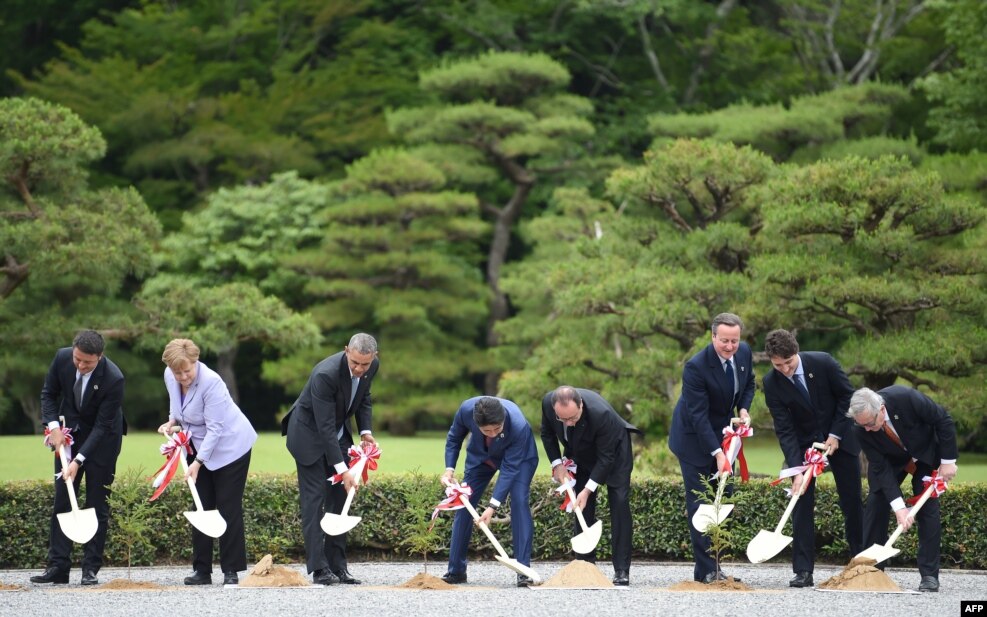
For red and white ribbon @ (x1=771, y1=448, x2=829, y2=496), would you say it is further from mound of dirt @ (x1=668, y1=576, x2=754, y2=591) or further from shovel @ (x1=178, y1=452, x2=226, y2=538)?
shovel @ (x1=178, y1=452, x2=226, y2=538)

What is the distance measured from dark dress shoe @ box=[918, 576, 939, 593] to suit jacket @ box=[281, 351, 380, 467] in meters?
3.27

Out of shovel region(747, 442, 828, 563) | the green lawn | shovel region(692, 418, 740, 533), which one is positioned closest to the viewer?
shovel region(692, 418, 740, 533)

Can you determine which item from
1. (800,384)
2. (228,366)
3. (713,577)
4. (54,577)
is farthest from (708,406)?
(228,366)

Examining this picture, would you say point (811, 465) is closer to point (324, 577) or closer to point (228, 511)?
point (324, 577)

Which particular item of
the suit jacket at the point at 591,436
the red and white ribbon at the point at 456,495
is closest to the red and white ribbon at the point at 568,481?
the suit jacket at the point at 591,436

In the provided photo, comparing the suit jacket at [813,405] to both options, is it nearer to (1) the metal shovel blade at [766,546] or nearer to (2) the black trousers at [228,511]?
(1) the metal shovel blade at [766,546]

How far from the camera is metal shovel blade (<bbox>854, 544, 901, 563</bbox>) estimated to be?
23.0ft

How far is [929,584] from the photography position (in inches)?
277

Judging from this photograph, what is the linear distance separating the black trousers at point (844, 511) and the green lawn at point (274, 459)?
480 cm

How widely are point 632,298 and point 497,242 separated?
35.8ft

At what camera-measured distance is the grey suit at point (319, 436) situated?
23.8 ft

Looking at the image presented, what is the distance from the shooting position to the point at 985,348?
1147 cm

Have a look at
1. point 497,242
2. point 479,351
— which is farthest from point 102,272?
point 497,242

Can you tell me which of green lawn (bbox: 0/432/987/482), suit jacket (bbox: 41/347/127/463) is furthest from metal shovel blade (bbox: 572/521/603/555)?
green lawn (bbox: 0/432/987/482)
